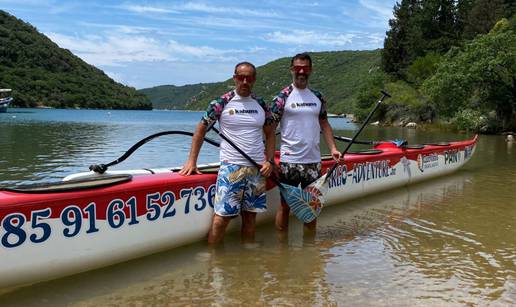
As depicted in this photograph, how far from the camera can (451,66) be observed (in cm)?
2711

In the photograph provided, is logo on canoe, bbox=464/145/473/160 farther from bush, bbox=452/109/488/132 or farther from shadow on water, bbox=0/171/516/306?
bush, bbox=452/109/488/132

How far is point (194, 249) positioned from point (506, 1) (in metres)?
48.4

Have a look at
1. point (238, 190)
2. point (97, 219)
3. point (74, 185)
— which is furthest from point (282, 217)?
point (74, 185)

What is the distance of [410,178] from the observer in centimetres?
923

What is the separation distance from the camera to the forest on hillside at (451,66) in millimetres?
26719

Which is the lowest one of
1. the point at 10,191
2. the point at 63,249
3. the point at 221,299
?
the point at 221,299

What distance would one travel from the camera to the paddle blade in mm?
5023

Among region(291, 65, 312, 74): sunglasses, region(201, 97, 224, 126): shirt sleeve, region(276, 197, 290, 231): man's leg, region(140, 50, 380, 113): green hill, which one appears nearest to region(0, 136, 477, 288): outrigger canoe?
region(276, 197, 290, 231): man's leg

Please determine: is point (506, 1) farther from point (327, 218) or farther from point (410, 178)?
point (327, 218)

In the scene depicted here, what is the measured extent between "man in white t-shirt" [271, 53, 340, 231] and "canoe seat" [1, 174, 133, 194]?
1.57 metres

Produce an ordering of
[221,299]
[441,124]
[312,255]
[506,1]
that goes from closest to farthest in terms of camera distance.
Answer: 1. [221,299]
2. [312,255]
3. [441,124]
4. [506,1]

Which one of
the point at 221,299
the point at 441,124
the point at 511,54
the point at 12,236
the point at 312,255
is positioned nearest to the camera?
the point at 12,236

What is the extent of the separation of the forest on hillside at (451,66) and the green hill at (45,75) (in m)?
77.2

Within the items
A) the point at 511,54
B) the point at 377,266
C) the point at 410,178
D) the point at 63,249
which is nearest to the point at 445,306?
the point at 377,266
